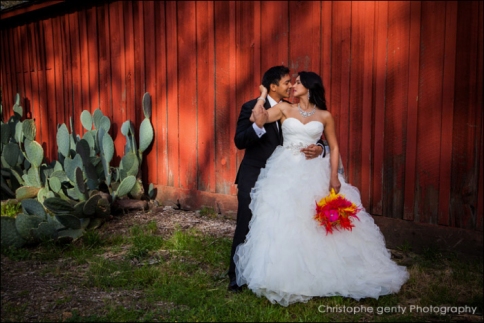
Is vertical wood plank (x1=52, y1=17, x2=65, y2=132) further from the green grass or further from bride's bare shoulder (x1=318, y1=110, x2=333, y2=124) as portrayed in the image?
bride's bare shoulder (x1=318, y1=110, x2=333, y2=124)

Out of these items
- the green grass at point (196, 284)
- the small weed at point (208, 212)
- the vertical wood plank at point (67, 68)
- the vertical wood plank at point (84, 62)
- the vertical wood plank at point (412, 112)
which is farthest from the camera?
the vertical wood plank at point (67, 68)

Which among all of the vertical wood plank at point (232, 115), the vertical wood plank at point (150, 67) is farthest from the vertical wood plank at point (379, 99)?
the vertical wood plank at point (150, 67)

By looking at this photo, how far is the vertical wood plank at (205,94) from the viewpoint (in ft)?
22.2

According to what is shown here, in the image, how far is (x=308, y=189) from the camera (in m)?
4.13

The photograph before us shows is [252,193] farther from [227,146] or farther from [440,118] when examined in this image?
[227,146]

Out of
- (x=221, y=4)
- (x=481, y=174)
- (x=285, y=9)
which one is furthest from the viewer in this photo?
(x=221, y=4)

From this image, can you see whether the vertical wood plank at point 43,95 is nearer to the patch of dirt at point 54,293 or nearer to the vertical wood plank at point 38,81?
the vertical wood plank at point 38,81

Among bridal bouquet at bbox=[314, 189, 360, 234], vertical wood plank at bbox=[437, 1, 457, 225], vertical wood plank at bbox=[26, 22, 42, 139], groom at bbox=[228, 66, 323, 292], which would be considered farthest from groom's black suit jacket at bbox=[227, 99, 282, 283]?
vertical wood plank at bbox=[26, 22, 42, 139]


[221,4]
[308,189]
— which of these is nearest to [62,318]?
[308,189]

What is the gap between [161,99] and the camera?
7.46m

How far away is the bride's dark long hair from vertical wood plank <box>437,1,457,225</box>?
128 cm

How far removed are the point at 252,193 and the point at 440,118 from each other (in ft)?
6.35

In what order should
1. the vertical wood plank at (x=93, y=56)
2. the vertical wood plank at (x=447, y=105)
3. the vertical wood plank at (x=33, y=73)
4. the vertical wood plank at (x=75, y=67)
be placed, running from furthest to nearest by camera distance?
the vertical wood plank at (x=33, y=73) → the vertical wood plank at (x=75, y=67) → the vertical wood plank at (x=93, y=56) → the vertical wood plank at (x=447, y=105)

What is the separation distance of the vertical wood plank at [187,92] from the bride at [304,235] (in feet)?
9.68
